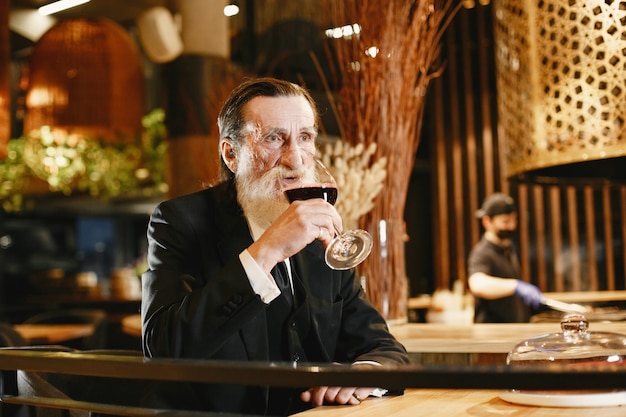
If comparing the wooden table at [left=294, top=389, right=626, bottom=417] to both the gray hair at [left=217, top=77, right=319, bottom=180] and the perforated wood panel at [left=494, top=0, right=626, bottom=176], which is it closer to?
the gray hair at [left=217, top=77, right=319, bottom=180]

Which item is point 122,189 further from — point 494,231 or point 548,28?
point 548,28

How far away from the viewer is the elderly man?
60.0 inches

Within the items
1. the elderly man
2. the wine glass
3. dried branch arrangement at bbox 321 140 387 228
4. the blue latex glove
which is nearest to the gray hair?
the elderly man

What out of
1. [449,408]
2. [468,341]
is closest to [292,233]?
[449,408]

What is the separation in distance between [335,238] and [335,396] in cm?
34

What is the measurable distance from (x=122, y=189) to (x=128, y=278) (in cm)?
91

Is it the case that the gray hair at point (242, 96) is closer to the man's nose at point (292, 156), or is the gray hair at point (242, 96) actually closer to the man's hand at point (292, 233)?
the man's nose at point (292, 156)

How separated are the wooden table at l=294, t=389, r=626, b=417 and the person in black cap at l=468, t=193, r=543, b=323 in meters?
3.42

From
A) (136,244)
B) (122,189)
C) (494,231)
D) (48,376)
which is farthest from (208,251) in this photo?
(136,244)

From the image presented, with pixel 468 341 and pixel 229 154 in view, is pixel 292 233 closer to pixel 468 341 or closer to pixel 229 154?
pixel 229 154

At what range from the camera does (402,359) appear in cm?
178

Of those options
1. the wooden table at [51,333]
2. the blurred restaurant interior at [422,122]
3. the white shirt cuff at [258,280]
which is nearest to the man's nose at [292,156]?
the white shirt cuff at [258,280]

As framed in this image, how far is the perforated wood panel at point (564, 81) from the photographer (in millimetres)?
2168

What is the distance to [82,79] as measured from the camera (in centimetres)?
406
